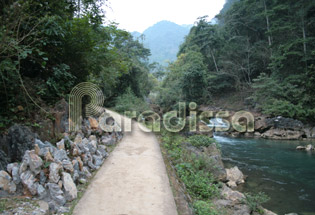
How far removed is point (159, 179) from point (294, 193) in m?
4.97

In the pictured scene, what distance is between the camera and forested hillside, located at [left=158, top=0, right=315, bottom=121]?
57.3 ft

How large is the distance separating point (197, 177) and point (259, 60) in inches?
956

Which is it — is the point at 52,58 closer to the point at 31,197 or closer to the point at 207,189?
the point at 31,197

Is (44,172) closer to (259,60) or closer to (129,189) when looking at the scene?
(129,189)

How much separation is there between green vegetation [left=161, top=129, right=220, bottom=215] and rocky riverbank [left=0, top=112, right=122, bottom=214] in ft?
7.70

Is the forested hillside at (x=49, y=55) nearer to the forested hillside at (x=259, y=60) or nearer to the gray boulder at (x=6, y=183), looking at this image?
the gray boulder at (x=6, y=183)

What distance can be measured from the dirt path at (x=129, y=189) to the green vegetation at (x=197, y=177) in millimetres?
504

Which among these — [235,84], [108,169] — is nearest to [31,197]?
[108,169]

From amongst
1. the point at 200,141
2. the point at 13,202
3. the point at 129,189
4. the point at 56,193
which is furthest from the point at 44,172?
the point at 200,141

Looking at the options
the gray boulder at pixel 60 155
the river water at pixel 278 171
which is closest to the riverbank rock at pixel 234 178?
the river water at pixel 278 171

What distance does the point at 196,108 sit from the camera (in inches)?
1017

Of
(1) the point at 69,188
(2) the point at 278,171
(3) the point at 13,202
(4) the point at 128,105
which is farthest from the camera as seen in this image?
(4) the point at 128,105

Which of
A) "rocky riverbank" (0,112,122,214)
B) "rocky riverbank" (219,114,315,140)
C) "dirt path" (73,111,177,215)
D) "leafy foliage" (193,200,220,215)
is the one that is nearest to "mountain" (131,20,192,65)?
"rocky riverbank" (219,114,315,140)

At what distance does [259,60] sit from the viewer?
84.3 ft
